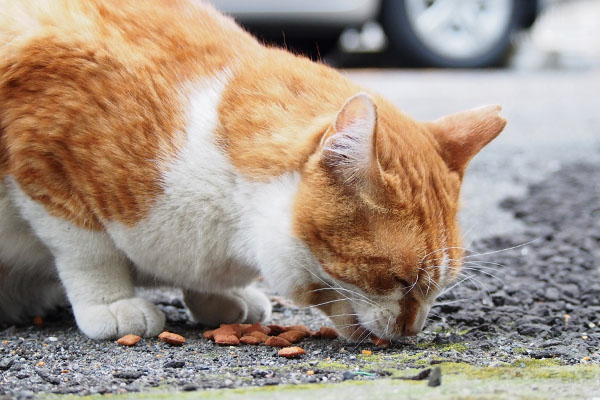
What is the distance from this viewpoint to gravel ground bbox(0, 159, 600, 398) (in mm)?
2293

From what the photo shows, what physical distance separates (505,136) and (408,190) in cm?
396

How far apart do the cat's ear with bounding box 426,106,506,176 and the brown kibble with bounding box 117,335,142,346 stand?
1.17m

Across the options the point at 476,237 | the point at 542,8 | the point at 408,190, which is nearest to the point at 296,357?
the point at 408,190

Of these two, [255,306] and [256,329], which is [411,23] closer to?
[255,306]

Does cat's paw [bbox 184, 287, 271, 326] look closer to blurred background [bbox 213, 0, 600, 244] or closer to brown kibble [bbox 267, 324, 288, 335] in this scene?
brown kibble [bbox 267, 324, 288, 335]

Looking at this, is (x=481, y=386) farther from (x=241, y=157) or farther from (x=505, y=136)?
(x=505, y=136)

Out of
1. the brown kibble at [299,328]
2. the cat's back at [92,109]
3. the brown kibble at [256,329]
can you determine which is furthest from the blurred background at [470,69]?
the cat's back at [92,109]

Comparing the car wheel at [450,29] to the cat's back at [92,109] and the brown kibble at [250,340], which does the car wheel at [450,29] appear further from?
the brown kibble at [250,340]

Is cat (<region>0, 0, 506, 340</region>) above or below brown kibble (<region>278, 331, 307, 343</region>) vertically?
above

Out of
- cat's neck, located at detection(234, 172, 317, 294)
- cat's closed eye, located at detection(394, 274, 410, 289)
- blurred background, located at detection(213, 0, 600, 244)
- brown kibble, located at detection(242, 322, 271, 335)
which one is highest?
blurred background, located at detection(213, 0, 600, 244)

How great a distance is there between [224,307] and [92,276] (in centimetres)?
51

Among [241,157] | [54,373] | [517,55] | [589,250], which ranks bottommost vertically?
[54,373]

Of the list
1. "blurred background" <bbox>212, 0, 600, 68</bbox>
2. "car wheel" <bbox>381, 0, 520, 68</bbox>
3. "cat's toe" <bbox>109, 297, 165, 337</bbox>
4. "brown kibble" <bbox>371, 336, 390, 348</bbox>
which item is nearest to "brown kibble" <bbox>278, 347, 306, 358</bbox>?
"brown kibble" <bbox>371, 336, 390, 348</bbox>

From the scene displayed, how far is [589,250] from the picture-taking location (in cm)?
399
